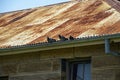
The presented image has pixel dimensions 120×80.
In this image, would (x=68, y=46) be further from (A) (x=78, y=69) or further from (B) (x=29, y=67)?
(B) (x=29, y=67)

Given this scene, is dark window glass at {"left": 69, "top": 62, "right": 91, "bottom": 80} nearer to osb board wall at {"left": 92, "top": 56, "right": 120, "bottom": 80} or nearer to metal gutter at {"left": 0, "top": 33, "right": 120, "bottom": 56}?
osb board wall at {"left": 92, "top": 56, "right": 120, "bottom": 80}

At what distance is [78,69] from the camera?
38.5 feet

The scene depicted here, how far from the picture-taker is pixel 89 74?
11438 millimetres

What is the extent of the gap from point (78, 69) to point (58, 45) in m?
1.02

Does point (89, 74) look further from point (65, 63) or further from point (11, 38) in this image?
point (11, 38)

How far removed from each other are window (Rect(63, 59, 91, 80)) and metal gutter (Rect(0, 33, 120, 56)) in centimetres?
78

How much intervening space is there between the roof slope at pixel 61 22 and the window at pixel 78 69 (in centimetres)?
72

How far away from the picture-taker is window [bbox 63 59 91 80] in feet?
37.8

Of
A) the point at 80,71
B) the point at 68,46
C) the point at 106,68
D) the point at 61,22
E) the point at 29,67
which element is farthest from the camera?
the point at 61,22

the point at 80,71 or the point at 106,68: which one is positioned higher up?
the point at 106,68

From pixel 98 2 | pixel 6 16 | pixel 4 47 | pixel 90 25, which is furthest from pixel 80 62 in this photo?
pixel 6 16

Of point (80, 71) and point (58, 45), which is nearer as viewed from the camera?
point (58, 45)

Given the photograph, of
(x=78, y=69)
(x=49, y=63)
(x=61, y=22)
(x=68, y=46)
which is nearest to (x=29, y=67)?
(x=49, y=63)

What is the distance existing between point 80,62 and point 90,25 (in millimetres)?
1167
